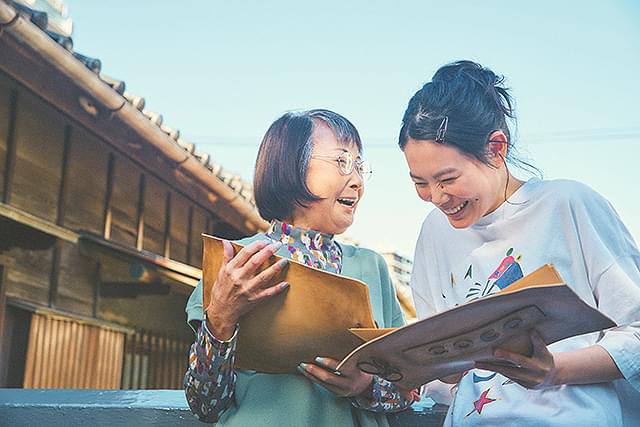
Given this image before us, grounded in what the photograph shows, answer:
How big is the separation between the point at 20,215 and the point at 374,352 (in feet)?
15.1

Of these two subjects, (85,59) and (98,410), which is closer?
(98,410)

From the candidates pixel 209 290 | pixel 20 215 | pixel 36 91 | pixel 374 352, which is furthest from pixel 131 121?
pixel 374 352

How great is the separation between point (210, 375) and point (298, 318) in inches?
10.8

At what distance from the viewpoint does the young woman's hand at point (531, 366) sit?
162 centimetres

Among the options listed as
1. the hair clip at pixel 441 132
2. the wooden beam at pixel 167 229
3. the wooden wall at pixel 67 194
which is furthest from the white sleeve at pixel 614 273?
the wooden beam at pixel 167 229

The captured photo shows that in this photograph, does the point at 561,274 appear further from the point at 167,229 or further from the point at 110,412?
the point at 167,229

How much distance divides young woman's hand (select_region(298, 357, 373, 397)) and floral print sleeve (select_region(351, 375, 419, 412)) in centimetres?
8

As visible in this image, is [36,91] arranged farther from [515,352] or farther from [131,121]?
[515,352]

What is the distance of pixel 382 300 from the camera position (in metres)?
2.25

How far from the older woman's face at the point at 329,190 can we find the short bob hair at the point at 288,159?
0.06 ft

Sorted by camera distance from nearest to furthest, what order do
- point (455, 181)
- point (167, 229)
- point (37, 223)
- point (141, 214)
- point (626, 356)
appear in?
point (626, 356), point (455, 181), point (37, 223), point (141, 214), point (167, 229)

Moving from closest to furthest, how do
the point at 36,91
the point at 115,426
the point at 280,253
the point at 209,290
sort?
1. the point at 209,290
2. the point at 280,253
3. the point at 115,426
4. the point at 36,91

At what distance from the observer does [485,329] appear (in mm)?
1544

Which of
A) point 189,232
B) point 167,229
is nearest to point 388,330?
point 167,229
